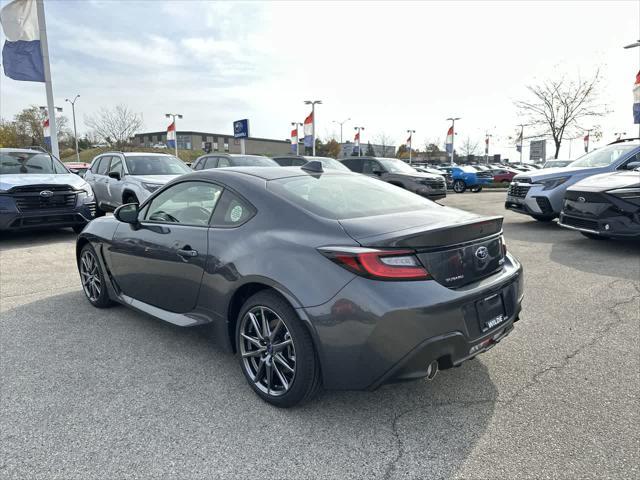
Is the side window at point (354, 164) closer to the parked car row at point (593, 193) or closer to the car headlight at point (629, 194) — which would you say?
the parked car row at point (593, 193)

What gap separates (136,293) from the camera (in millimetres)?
3904

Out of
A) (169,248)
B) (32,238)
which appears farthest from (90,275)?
(32,238)

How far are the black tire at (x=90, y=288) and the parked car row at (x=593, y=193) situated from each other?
22.6 ft

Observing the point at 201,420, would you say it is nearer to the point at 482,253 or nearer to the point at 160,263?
the point at 160,263

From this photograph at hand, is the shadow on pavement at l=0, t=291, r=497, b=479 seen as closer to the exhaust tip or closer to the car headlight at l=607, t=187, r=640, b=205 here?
the exhaust tip

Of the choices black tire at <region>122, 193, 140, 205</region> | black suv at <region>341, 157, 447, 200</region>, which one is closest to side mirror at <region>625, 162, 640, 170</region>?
black suv at <region>341, 157, 447, 200</region>

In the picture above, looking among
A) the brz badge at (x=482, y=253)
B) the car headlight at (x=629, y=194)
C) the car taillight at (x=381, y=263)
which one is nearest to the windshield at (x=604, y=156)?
the car headlight at (x=629, y=194)

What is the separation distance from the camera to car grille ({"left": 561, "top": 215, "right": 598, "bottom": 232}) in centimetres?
697

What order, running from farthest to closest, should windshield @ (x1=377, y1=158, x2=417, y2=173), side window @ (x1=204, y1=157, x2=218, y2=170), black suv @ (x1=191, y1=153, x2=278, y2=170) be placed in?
windshield @ (x1=377, y1=158, x2=417, y2=173)
side window @ (x1=204, y1=157, x2=218, y2=170)
black suv @ (x1=191, y1=153, x2=278, y2=170)

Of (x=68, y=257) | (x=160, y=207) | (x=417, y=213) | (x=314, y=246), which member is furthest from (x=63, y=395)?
(x=68, y=257)

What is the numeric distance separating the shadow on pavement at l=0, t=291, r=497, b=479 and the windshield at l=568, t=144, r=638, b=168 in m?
7.74

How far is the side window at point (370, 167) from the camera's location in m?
15.4

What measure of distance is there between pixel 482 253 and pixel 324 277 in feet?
3.35

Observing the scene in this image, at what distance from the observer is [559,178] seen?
9227mm
